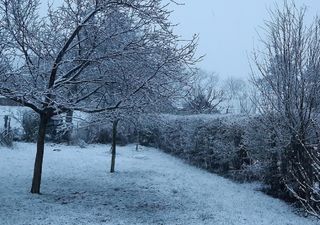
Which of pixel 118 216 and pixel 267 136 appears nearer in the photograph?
pixel 118 216

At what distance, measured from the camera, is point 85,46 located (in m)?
9.52

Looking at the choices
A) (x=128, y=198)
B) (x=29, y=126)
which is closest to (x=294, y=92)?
(x=128, y=198)

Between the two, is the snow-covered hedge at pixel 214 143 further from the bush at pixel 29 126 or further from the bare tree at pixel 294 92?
the bush at pixel 29 126

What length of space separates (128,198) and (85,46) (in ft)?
12.7

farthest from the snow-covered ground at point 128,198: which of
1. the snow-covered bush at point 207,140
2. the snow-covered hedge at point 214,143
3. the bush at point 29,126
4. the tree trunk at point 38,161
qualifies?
the bush at point 29,126

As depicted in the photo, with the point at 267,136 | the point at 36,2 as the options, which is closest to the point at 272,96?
the point at 267,136

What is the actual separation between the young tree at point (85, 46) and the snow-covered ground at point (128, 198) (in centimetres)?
143

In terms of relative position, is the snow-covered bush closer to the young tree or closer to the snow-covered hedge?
the snow-covered hedge

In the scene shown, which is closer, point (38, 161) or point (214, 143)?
point (38, 161)

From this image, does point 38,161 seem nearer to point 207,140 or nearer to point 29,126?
point 207,140

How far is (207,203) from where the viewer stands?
9852 millimetres

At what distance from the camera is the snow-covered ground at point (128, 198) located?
8.12m

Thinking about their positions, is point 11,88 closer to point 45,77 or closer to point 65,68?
point 45,77

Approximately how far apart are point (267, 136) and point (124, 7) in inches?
207
